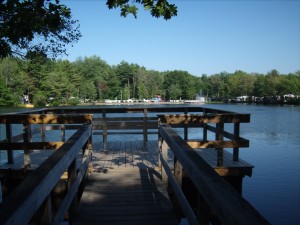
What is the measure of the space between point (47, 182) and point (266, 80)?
333 feet

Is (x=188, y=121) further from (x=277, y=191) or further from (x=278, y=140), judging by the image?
(x=278, y=140)

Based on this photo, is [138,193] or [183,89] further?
[183,89]

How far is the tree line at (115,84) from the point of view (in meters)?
68.1

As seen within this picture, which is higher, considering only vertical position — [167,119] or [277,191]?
[167,119]

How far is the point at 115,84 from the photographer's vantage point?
99.3 m

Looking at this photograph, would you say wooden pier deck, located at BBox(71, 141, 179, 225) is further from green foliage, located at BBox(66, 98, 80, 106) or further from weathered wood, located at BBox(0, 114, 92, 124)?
green foliage, located at BBox(66, 98, 80, 106)

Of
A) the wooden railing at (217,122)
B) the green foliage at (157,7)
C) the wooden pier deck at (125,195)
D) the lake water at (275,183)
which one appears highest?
the green foliage at (157,7)

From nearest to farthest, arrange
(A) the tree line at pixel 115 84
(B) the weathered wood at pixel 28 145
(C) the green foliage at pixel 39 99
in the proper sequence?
(B) the weathered wood at pixel 28 145, (C) the green foliage at pixel 39 99, (A) the tree line at pixel 115 84

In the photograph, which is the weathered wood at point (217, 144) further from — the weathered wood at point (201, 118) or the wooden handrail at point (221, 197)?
the wooden handrail at point (221, 197)

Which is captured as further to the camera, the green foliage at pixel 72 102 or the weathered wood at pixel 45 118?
the green foliage at pixel 72 102

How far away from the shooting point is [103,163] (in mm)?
6664

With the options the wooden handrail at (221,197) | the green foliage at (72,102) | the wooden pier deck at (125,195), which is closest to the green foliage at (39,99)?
the green foliage at (72,102)

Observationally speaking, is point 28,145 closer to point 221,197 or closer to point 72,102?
point 221,197

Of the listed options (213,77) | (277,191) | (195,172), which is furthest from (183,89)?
(195,172)
